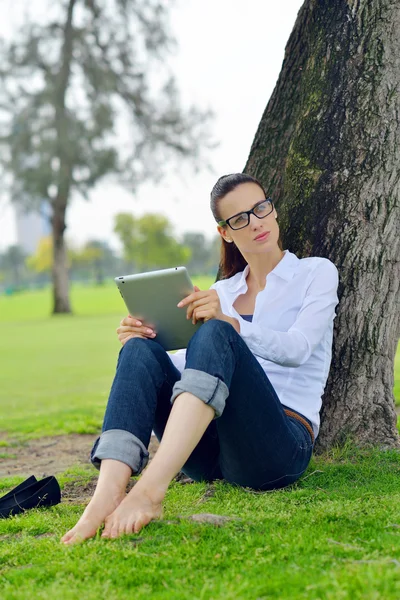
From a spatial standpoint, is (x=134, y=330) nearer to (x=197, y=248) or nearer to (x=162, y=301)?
(x=162, y=301)

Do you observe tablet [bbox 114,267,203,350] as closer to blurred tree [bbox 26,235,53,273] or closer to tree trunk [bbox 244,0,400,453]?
tree trunk [bbox 244,0,400,453]

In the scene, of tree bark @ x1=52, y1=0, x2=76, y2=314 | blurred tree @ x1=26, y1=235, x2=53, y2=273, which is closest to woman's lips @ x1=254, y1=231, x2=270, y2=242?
tree bark @ x1=52, y1=0, x2=76, y2=314

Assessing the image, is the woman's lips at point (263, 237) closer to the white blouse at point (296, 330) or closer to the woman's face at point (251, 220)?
the woman's face at point (251, 220)

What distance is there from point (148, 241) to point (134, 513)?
91907 mm

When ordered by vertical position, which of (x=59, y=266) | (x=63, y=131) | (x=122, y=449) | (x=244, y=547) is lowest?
(x=244, y=547)

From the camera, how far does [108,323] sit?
74.4ft

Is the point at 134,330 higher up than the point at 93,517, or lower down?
higher up

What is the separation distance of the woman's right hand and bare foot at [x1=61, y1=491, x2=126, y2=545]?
2.46ft

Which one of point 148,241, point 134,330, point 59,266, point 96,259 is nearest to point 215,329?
point 134,330

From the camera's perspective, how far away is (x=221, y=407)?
8.64 ft

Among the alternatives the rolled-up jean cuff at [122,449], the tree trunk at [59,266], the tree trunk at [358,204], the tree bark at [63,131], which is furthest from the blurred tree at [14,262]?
the rolled-up jean cuff at [122,449]

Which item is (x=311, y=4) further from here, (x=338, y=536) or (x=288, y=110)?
(x=338, y=536)

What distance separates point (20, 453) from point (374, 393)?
277cm

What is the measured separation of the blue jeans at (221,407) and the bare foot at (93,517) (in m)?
0.14
